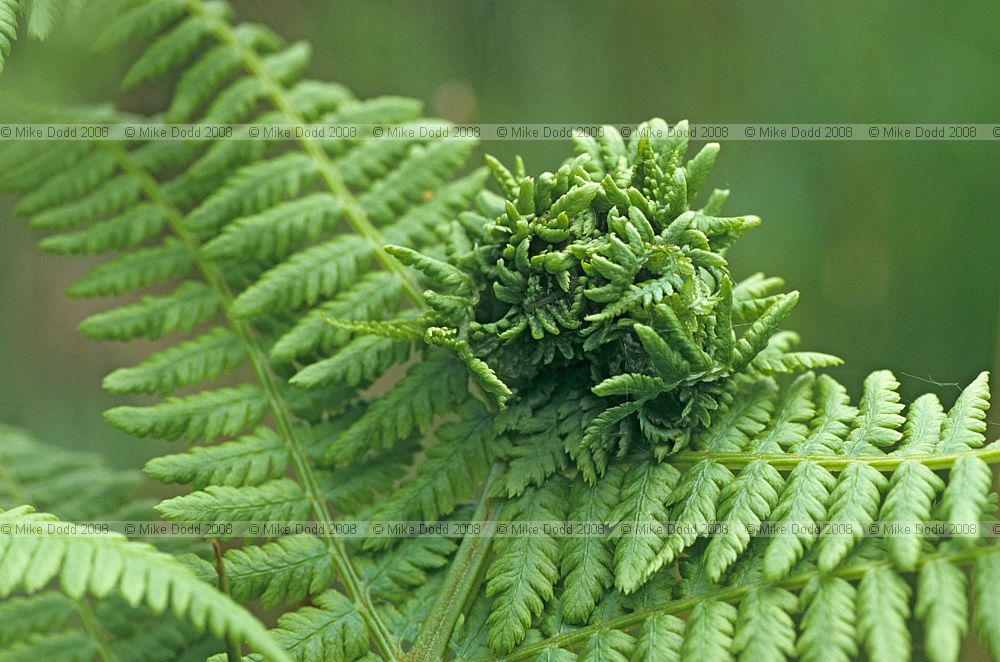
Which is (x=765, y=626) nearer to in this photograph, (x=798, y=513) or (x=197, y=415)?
(x=798, y=513)

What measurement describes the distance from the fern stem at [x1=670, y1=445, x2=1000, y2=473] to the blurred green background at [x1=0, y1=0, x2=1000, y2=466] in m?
1.40

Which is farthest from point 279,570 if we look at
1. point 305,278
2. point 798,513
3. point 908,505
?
point 908,505

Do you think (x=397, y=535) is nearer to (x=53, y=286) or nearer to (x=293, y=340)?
(x=293, y=340)

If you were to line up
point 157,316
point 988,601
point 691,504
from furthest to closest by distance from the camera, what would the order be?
1. point 157,316
2. point 691,504
3. point 988,601

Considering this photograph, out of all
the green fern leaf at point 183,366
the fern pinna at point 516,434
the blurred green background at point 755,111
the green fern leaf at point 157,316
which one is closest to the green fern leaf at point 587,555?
the fern pinna at point 516,434

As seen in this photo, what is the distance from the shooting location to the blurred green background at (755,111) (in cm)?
249

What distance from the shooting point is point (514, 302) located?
3.92 feet

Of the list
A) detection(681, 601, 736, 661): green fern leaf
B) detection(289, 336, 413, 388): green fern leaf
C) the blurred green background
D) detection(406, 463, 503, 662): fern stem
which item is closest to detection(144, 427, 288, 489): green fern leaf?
detection(289, 336, 413, 388): green fern leaf

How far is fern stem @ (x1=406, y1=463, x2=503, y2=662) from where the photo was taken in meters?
1.18

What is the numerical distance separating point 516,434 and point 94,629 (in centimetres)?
84

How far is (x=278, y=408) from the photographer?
1401 millimetres

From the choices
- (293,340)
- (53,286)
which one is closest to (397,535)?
(293,340)

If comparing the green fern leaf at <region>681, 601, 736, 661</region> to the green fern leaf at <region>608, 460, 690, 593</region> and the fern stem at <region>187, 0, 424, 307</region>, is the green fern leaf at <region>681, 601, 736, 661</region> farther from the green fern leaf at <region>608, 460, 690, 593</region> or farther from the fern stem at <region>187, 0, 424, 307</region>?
the fern stem at <region>187, 0, 424, 307</region>

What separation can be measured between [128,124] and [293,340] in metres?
0.65
